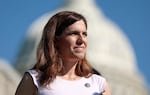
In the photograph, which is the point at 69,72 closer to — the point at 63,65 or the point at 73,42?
the point at 63,65

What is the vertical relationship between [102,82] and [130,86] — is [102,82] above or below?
above

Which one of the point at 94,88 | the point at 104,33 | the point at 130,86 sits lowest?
the point at 130,86

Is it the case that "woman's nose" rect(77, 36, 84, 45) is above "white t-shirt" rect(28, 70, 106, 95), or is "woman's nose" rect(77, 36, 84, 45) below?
above

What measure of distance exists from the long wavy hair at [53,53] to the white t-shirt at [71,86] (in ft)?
0.11

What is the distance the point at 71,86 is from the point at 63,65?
0.60ft

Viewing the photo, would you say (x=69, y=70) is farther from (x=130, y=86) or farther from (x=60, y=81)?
(x=130, y=86)

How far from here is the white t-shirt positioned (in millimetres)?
4551

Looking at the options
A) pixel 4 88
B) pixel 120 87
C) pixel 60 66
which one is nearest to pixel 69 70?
pixel 60 66

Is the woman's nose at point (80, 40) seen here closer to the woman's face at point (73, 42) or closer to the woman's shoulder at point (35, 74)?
the woman's face at point (73, 42)

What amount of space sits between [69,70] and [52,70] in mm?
141

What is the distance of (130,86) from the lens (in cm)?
7600

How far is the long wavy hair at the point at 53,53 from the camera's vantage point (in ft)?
15.2

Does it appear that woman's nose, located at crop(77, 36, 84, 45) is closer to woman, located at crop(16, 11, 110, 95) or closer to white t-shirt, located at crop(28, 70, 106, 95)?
woman, located at crop(16, 11, 110, 95)

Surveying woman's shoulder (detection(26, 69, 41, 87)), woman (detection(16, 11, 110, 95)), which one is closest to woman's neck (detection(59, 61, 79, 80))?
woman (detection(16, 11, 110, 95))
